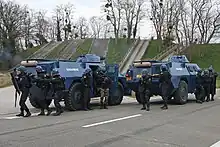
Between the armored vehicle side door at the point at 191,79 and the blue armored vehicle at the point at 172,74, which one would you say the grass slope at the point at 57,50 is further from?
the blue armored vehicle at the point at 172,74

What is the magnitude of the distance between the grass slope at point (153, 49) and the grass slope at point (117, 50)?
3.04 meters

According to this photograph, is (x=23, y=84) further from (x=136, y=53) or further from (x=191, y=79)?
(x=136, y=53)

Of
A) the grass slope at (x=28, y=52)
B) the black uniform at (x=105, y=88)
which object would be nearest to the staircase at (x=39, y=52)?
the grass slope at (x=28, y=52)

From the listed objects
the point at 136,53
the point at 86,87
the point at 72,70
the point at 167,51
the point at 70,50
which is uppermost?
the point at 70,50

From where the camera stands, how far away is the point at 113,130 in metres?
9.28

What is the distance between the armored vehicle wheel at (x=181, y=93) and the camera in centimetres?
1653

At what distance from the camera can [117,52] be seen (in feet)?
184

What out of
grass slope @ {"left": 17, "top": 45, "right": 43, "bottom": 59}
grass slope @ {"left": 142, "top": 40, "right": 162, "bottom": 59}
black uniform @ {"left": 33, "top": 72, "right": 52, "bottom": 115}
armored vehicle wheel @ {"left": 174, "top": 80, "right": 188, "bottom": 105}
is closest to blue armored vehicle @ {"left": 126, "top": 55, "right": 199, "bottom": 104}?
armored vehicle wheel @ {"left": 174, "top": 80, "right": 188, "bottom": 105}

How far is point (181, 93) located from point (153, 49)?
142 ft

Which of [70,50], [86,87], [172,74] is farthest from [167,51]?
[86,87]

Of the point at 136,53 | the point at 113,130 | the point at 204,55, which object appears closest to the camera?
the point at 113,130

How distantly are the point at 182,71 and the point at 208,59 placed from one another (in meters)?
38.3

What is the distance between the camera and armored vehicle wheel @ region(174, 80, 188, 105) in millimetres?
16531

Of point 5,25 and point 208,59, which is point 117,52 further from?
point 5,25
